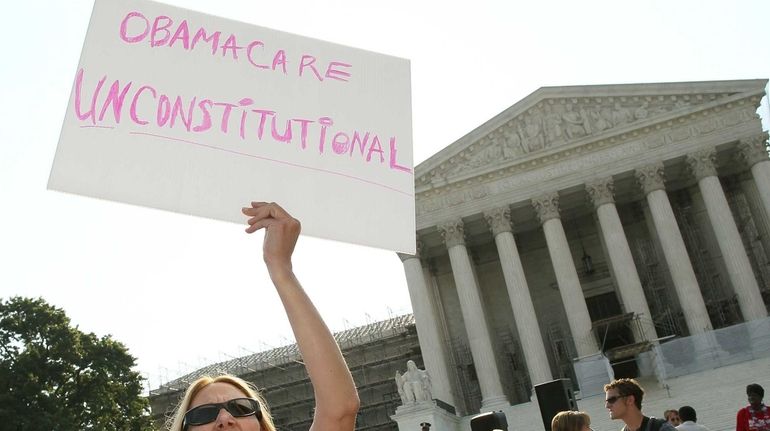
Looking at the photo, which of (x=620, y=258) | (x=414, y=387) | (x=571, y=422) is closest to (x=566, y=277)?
(x=620, y=258)

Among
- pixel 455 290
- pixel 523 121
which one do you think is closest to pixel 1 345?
pixel 455 290

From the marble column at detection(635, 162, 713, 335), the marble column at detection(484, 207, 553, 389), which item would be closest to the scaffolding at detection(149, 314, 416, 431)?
the marble column at detection(484, 207, 553, 389)

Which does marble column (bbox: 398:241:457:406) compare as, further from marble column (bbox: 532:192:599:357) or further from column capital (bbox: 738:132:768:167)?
column capital (bbox: 738:132:768:167)

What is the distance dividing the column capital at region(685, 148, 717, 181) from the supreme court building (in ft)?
0.16

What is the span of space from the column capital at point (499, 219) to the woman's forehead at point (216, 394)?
41853 millimetres

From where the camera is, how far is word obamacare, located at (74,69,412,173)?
151 inches

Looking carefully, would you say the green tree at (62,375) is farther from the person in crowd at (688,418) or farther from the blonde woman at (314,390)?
the blonde woman at (314,390)

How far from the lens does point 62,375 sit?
38125mm

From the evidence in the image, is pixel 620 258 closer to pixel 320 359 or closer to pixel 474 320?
pixel 474 320

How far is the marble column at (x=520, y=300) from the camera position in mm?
41156

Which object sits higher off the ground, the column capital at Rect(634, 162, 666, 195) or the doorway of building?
the column capital at Rect(634, 162, 666, 195)

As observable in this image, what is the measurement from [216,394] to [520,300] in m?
40.9

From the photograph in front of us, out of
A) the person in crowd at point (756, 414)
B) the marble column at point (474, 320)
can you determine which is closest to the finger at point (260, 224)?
the person in crowd at point (756, 414)

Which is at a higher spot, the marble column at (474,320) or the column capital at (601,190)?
the column capital at (601,190)
